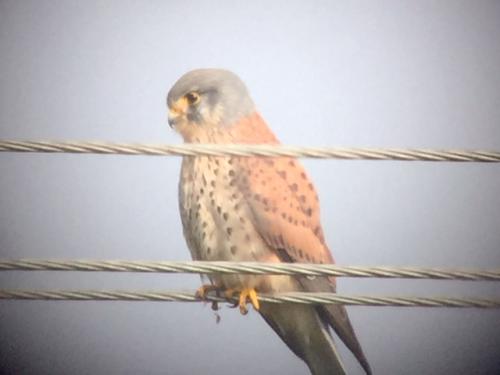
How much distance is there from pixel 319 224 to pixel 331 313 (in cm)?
37

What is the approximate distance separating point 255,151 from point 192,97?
106 centimetres

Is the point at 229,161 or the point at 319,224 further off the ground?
the point at 229,161

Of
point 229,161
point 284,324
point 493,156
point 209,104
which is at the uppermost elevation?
point 209,104

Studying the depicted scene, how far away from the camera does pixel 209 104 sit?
2443mm

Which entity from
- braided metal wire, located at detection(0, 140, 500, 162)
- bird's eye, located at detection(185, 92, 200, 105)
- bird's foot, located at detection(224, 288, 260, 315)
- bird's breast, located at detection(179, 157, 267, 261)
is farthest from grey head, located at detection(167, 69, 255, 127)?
braided metal wire, located at detection(0, 140, 500, 162)

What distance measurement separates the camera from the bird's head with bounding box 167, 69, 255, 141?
2.43 metres

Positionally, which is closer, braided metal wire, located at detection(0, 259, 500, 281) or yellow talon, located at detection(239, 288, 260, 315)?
braided metal wire, located at detection(0, 259, 500, 281)

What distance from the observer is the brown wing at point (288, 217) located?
7.17 feet

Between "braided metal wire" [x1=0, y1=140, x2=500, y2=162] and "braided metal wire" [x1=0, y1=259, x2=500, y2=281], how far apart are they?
274 mm

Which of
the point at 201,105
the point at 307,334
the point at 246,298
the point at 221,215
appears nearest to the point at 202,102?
the point at 201,105

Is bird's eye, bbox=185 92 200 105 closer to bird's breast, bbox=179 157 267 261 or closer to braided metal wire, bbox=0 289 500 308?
bird's breast, bbox=179 157 267 261

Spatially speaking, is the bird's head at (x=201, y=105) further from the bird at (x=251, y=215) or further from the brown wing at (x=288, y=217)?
the brown wing at (x=288, y=217)

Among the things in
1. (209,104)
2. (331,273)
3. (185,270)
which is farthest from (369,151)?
(209,104)

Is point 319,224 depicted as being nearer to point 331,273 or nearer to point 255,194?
point 255,194
